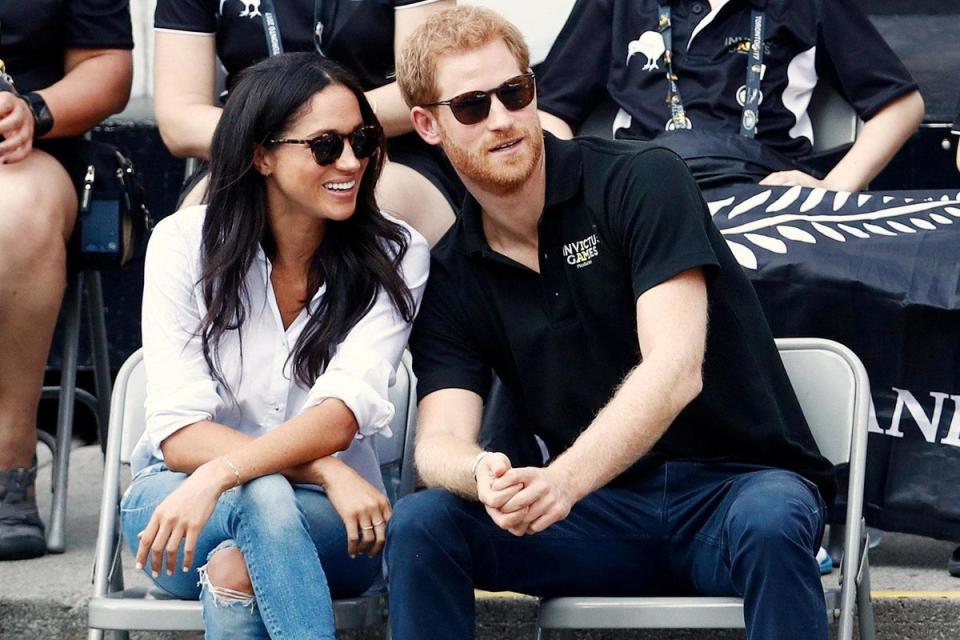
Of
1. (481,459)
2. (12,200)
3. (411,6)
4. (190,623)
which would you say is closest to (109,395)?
(12,200)

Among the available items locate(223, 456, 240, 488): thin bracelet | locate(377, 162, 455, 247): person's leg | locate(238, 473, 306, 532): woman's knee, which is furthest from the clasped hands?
locate(377, 162, 455, 247): person's leg

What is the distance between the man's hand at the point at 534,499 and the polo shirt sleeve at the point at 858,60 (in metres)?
1.82

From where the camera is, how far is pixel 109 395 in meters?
4.46

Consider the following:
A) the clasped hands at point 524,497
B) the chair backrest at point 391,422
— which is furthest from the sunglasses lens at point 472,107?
the clasped hands at point 524,497

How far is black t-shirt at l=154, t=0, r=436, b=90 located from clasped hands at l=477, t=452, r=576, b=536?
1.58 metres

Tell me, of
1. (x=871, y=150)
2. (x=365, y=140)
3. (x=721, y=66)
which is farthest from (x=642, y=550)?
(x=721, y=66)

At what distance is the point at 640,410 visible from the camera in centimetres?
275

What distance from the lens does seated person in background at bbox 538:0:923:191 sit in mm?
4004

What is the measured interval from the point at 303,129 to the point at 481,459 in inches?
33.0

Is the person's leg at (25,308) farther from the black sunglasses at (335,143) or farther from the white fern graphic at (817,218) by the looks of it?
the white fern graphic at (817,218)

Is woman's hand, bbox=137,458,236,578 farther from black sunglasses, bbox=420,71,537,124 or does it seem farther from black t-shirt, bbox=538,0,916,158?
black t-shirt, bbox=538,0,916,158

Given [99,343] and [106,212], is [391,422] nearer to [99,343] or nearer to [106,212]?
[106,212]

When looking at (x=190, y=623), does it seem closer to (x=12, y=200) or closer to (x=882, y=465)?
(x=12, y=200)

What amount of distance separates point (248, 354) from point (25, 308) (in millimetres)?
796
